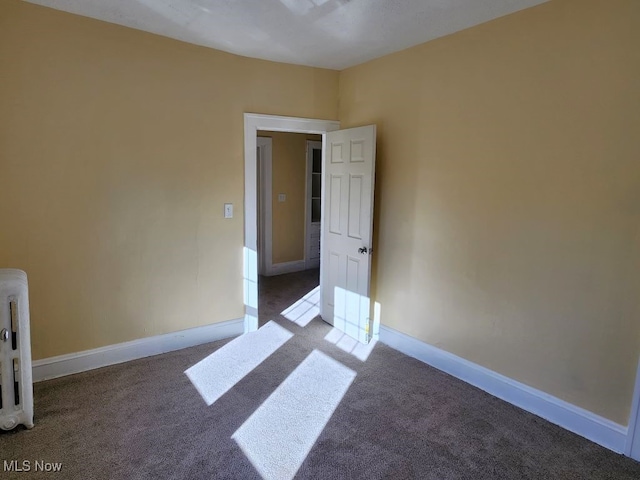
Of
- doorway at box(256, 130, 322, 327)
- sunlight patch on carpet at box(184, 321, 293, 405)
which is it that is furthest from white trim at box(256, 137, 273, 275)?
sunlight patch on carpet at box(184, 321, 293, 405)

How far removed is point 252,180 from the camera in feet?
11.5

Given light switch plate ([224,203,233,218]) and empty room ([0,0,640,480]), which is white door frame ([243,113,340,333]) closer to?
empty room ([0,0,640,480])

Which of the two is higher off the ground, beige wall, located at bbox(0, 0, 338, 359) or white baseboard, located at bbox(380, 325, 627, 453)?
beige wall, located at bbox(0, 0, 338, 359)

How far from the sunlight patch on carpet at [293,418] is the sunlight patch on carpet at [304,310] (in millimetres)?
936

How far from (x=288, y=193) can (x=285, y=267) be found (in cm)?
117

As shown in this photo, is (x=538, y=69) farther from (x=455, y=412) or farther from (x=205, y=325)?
(x=205, y=325)

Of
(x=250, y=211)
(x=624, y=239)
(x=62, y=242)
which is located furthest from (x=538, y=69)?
(x=62, y=242)

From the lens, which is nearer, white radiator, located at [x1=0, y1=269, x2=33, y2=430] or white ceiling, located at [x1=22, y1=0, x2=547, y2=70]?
white radiator, located at [x1=0, y1=269, x2=33, y2=430]

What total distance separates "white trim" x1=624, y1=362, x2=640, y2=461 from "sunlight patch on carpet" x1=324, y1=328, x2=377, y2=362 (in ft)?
5.69

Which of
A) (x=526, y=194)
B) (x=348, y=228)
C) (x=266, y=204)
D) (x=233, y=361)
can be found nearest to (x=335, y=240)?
(x=348, y=228)

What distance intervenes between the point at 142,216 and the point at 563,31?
312 centimetres

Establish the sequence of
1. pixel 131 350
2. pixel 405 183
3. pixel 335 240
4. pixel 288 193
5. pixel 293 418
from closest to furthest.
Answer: pixel 293 418
pixel 131 350
pixel 405 183
pixel 335 240
pixel 288 193

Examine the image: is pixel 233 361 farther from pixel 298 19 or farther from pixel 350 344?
pixel 298 19

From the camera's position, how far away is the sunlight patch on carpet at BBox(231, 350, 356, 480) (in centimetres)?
203
